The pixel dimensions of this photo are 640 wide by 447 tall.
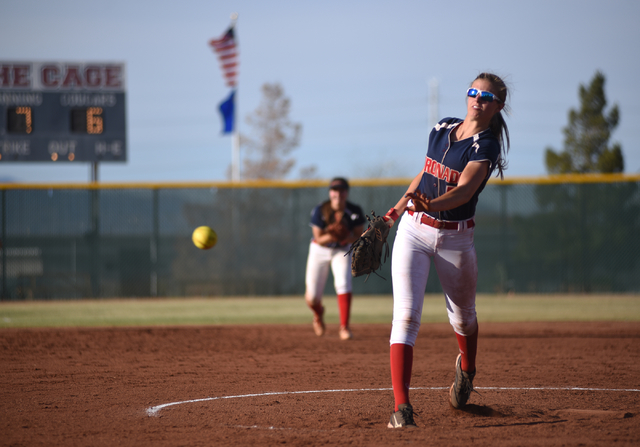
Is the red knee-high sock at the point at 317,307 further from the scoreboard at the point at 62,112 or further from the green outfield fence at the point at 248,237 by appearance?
the scoreboard at the point at 62,112

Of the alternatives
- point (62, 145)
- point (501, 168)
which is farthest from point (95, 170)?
point (501, 168)

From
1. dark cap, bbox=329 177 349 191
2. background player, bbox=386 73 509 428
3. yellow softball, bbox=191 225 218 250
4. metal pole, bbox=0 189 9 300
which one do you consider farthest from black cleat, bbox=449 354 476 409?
metal pole, bbox=0 189 9 300

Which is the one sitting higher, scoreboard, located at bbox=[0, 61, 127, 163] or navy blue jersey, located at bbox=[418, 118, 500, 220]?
scoreboard, located at bbox=[0, 61, 127, 163]

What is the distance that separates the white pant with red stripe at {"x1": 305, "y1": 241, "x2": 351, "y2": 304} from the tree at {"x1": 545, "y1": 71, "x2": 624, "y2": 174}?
20790 millimetres

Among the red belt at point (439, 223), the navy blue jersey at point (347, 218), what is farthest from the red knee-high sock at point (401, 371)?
the navy blue jersey at point (347, 218)

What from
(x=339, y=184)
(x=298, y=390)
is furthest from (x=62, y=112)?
(x=298, y=390)

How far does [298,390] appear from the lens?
5.32 m

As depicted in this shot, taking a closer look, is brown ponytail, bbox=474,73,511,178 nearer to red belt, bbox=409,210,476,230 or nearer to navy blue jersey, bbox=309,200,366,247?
red belt, bbox=409,210,476,230

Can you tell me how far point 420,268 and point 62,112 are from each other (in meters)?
14.6

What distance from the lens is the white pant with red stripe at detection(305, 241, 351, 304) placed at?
8.59 meters

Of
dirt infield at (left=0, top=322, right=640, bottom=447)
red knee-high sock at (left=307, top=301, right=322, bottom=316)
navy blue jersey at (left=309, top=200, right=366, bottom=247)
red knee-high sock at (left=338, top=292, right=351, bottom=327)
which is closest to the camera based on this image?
dirt infield at (left=0, top=322, right=640, bottom=447)

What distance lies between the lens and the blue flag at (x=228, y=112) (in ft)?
82.9

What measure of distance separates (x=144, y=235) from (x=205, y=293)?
6.81 feet

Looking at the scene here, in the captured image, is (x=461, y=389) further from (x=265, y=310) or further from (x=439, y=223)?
(x=265, y=310)
